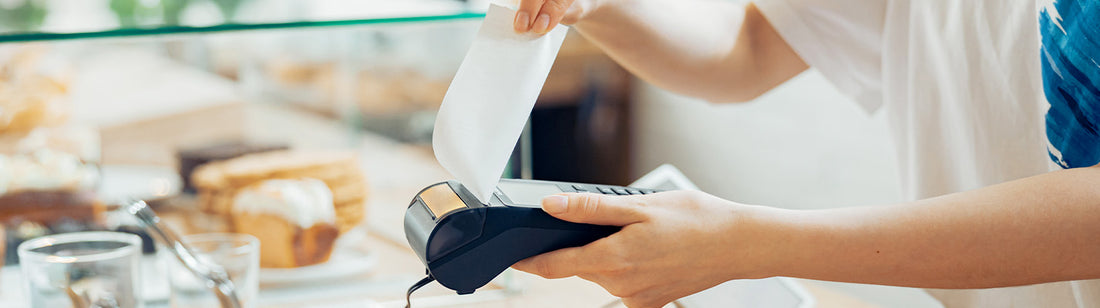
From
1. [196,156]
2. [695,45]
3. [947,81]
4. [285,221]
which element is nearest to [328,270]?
[285,221]

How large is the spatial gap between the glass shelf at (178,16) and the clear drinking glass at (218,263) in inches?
7.0

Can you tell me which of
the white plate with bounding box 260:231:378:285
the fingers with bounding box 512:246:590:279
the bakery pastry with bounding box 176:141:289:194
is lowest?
the white plate with bounding box 260:231:378:285

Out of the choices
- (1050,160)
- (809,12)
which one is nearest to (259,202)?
(809,12)

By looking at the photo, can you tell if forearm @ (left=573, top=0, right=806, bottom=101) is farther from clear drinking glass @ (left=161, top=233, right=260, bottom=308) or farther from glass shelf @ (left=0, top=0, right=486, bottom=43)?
clear drinking glass @ (left=161, top=233, right=260, bottom=308)

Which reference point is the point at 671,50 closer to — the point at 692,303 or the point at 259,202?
the point at 692,303

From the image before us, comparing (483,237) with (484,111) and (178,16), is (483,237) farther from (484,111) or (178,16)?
(178,16)

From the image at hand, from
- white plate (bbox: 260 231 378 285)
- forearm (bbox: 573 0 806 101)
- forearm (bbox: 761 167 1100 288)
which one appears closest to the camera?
forearm (bbox: 761 167 1100 288)

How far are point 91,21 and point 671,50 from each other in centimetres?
49

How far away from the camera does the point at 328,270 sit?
3.01 feet

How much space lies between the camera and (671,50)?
83cm

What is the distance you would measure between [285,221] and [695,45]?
42cm

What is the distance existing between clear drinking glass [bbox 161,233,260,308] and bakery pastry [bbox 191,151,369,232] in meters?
0.15

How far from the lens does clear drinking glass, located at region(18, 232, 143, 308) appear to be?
702 millimetres

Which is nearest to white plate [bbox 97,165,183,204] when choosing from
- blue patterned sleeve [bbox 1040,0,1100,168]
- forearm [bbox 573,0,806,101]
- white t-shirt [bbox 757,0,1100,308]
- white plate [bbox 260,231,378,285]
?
white plate [bbox 260,231,378,285]
